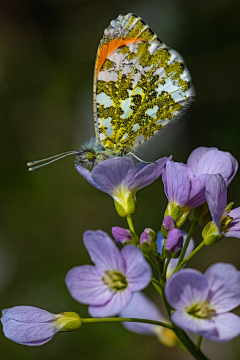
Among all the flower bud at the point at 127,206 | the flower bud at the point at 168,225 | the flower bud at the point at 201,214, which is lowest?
the flower bud at the point at 201,214

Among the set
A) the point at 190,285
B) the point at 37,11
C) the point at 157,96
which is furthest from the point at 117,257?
the point at 37,11

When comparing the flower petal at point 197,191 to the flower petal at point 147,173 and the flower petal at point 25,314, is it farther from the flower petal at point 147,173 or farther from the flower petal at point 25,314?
the flower petal at point 25,314

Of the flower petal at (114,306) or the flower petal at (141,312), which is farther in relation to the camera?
the flower petal at (141,312)

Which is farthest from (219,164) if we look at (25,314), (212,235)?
(25,314)

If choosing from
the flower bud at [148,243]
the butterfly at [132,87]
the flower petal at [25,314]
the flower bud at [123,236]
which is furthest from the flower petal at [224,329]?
the butterfly at [132,87]

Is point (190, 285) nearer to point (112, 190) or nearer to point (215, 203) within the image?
point (215, 203)

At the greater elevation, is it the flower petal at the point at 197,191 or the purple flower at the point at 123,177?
the purple flower at the point at 123,177

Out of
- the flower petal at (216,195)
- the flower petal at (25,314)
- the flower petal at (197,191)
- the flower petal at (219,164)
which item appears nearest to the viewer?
the flower petal at (216,195)

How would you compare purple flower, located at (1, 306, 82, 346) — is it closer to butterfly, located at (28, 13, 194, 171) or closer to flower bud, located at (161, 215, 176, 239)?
Result: flower bud, located at (161, 215, 176, 239)
